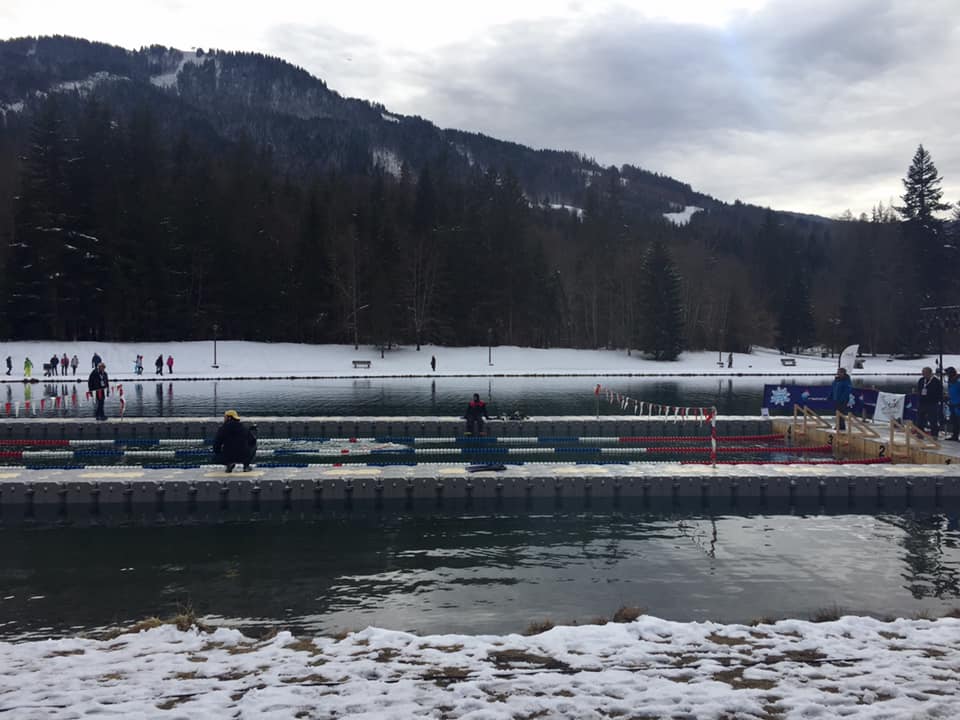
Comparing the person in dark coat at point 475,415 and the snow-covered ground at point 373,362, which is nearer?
the person in dark coat at point 475,415

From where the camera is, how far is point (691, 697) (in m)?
6.68

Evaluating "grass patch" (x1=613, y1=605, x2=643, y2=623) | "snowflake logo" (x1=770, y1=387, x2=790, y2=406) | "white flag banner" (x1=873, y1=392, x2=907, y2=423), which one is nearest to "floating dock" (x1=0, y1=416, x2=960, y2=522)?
"white flag banner" (x1=873, y1=392, x2=907, y2=423)

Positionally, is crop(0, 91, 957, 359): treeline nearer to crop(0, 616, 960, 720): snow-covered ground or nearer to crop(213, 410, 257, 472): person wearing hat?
crop(213, 410, 257, 472): person wearing hat

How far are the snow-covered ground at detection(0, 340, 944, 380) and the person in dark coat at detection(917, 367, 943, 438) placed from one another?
1617 inches

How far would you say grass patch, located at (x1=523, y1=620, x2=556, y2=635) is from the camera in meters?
9.16

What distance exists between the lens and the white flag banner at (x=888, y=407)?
82.6ft

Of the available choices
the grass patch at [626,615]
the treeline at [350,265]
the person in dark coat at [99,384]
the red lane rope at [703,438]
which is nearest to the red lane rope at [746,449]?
the red lane rope at [703,438]

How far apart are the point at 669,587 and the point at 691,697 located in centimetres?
532

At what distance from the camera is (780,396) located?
32.1 metres

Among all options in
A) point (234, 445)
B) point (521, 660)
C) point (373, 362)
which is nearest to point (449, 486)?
point (234, 445)

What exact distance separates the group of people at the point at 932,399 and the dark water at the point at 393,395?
11.3 m

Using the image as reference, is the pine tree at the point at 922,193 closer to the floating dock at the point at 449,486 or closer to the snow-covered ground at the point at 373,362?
the snow-covered ground at the point at 373,362

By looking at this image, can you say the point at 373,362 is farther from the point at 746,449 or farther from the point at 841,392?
the point at 841,392

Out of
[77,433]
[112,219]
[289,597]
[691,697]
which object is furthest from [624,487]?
[112,219]
